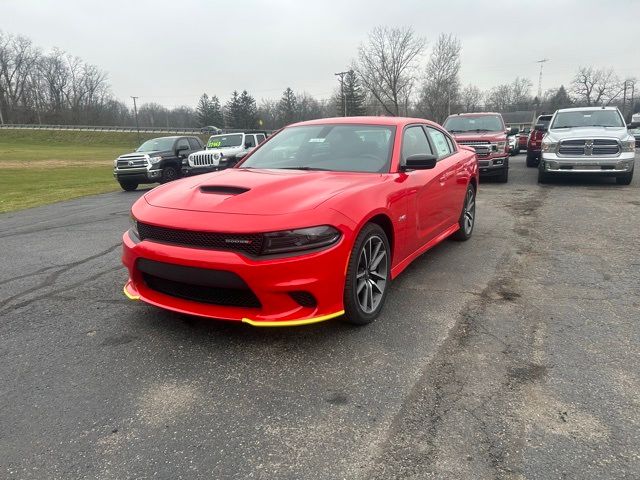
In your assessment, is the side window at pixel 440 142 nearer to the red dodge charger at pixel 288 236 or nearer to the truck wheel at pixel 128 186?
the red dodge charger at pixel 288 236

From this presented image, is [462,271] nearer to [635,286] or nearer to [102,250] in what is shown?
[635,286]

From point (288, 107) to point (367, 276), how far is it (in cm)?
8173

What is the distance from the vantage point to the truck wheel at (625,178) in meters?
10.9

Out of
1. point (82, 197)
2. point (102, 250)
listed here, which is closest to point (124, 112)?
point (82, 197)

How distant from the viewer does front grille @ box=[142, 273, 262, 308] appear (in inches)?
117

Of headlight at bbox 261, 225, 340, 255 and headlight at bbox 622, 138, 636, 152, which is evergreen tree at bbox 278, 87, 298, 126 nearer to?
headlight at bbox 622, 138, 636, 152

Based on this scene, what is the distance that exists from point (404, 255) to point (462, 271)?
42.3 inches

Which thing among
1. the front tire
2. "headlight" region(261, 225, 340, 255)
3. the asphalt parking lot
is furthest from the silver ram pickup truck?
"headlight" region(261, 225, 340, 255)

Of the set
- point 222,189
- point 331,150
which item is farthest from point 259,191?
point 331,150

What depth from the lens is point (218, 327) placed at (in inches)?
134

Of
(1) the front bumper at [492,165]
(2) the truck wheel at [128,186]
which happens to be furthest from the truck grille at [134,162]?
(1) the front bumper at [492,165]

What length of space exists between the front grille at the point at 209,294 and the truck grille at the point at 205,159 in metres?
11.6

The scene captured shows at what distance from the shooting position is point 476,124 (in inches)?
521

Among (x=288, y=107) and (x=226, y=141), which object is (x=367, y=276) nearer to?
(x=226, y=141)
